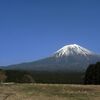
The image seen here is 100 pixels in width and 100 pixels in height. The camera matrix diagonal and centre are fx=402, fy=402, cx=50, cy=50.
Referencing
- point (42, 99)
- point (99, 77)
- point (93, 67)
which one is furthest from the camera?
point (93, 67)

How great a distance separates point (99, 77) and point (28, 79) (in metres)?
24.8

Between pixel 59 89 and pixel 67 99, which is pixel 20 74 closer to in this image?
pixel 59 89

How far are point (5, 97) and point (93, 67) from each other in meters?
64.6

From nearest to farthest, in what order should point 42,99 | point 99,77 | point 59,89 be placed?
point 42,99 < point 59,89 < point 99,77

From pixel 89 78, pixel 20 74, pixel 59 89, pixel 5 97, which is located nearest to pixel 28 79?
pixel 20 74

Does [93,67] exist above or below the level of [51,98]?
above

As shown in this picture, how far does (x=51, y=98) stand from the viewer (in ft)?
135

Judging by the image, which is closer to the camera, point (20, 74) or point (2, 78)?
point (2, 78)

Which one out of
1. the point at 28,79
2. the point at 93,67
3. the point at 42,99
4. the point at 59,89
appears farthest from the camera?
the point at 28,79

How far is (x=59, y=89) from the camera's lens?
53906mm

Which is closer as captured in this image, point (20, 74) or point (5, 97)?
point (5, 97)

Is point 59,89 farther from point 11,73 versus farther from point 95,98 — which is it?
point 11,73

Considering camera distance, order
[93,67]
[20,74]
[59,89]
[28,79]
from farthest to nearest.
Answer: [20,74] < [28,79] < [93,67] < [59,89]

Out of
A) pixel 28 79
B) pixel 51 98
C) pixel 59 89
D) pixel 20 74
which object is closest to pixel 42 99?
pixel 51 98
